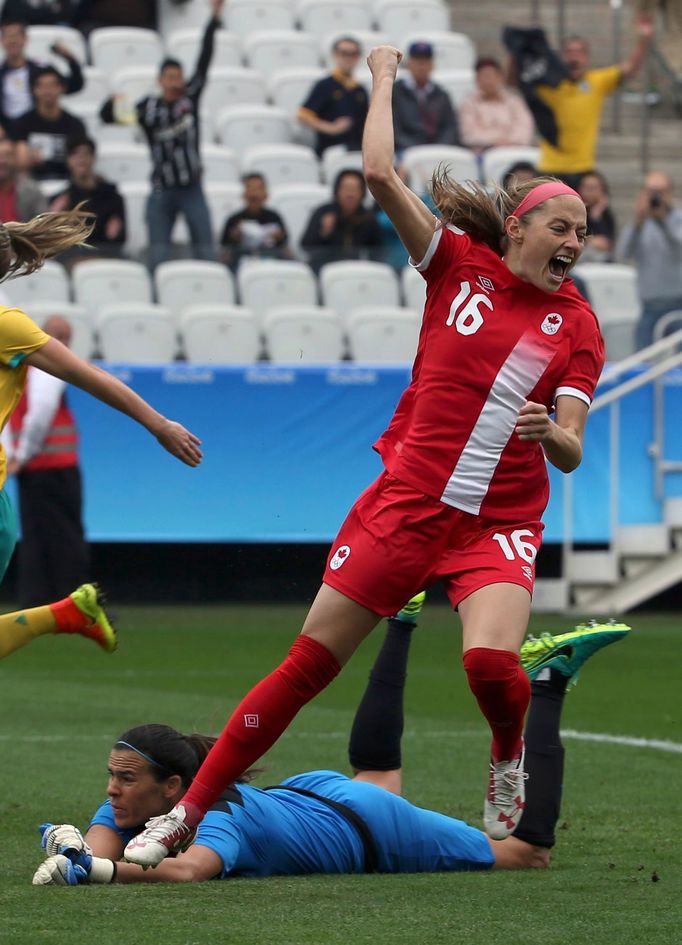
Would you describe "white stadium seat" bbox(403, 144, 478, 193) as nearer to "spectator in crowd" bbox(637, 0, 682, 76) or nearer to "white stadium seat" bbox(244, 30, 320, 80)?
"white stadium seat" bbox(244, 30, 320, 80)

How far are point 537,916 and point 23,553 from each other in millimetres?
8970

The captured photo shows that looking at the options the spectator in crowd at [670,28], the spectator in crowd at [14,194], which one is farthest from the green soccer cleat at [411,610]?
the spectator in crowd at [670,28]

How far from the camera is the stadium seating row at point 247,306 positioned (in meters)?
14.6

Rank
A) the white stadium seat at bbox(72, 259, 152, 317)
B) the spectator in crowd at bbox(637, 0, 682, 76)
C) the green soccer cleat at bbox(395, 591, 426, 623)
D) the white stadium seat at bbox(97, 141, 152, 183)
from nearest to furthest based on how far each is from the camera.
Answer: the green soccer cleat at bbox(395, 591, 426, 623), the white stadium seat at bbox(72, 259, 152, 317), the white stadium seat at bbox(97, 141, 152, 183), the spectator in crowd at bbox(637, 0, 682, 76)

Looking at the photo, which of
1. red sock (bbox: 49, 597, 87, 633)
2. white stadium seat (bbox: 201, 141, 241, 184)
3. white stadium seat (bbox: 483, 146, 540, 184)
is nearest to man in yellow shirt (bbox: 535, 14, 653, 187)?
white stadium seat (bbox: 483, 146, 540, 184)

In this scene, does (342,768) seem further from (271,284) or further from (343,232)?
(343,232)

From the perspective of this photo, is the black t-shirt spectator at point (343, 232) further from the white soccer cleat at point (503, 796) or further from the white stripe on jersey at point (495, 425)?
the white soccer cleat at point (503, 796)

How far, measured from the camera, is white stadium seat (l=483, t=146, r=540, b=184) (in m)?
17.2

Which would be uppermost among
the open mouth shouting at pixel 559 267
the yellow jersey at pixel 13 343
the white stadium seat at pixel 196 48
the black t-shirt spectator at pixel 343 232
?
the open mouth shouting at pixel 559 267

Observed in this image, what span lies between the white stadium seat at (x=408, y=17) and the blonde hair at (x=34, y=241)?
45.4 ft

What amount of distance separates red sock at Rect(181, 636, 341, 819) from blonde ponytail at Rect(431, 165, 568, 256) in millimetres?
1371

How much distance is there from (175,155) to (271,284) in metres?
1.40

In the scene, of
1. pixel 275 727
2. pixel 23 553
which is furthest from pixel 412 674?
pixel 275 727

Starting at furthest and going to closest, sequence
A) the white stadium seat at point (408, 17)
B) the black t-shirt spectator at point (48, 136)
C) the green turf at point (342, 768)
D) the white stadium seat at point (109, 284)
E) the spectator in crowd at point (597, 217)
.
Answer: the white stadium seat at point (408, 17)
the black t-shirt spectator at point (48, 136)
the spectator in crowd at point (597, 217)
the white stadium seat at point (109, 284)
the green turf at point (342, 768)
